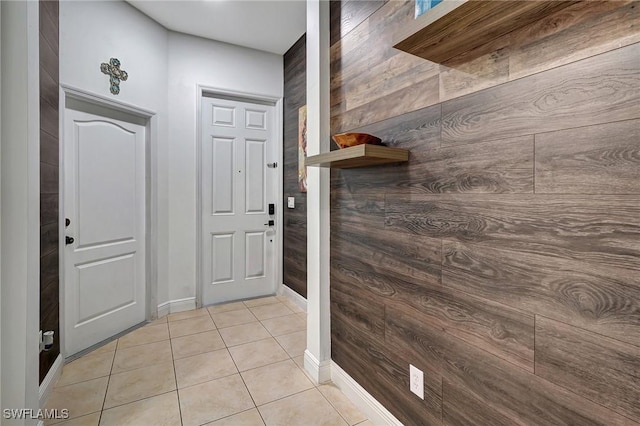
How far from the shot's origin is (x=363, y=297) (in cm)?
177

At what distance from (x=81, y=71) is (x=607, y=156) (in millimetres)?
3033

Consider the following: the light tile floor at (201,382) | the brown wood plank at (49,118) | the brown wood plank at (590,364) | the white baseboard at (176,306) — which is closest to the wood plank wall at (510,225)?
the brown wood plank at (590,364)

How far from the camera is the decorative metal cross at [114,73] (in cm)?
248

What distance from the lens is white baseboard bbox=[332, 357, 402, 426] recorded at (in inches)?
63.2

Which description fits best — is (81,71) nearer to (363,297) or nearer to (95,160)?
(95,160)

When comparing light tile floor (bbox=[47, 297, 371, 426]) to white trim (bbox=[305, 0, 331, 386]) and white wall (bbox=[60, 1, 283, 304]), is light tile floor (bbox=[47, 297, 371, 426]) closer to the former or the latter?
white trim (bbox=[305, 0, 331, 386])

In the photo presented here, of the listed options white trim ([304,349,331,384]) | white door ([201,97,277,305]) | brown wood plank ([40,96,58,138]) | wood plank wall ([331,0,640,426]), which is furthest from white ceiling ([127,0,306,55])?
white trim ([304,349,331,384])

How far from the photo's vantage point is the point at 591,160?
86 cm

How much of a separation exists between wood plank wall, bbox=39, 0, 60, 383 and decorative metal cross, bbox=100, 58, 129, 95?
16.8 inches

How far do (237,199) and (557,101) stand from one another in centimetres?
302

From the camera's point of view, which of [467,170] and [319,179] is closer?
[467,170]

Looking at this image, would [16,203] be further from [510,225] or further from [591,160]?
[591,160]

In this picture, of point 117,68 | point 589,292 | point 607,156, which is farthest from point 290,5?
point 589,292

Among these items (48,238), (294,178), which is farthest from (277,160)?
(48,238)
